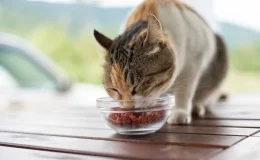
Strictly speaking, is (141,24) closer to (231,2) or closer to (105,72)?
(105,72)

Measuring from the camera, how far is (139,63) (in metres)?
1.27

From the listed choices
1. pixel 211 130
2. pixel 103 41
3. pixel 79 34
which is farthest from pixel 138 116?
pixel 79 34

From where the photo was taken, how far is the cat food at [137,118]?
1.21 meters

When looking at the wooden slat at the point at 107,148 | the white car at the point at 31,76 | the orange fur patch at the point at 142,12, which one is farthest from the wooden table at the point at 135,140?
the white car at the point at 31,76

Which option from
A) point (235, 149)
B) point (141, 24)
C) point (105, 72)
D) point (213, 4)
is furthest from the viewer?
point (213, 4)

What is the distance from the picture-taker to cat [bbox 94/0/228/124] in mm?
1273

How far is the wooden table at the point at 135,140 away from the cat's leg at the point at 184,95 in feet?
0.19

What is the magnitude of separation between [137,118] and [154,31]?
284 millimetres

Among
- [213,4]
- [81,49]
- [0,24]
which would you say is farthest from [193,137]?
[0,24]

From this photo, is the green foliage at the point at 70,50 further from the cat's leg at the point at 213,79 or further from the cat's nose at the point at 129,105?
the cat's nose at the point at 129,105

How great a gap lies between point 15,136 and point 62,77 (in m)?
3.17

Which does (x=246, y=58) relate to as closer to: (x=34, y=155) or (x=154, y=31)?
(x=154, y=31)

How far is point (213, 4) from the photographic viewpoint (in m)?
3.40

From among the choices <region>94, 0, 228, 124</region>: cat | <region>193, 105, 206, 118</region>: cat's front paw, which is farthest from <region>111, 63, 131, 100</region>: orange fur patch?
<region>193, 105, 206, 118</region>: cat's front paw
